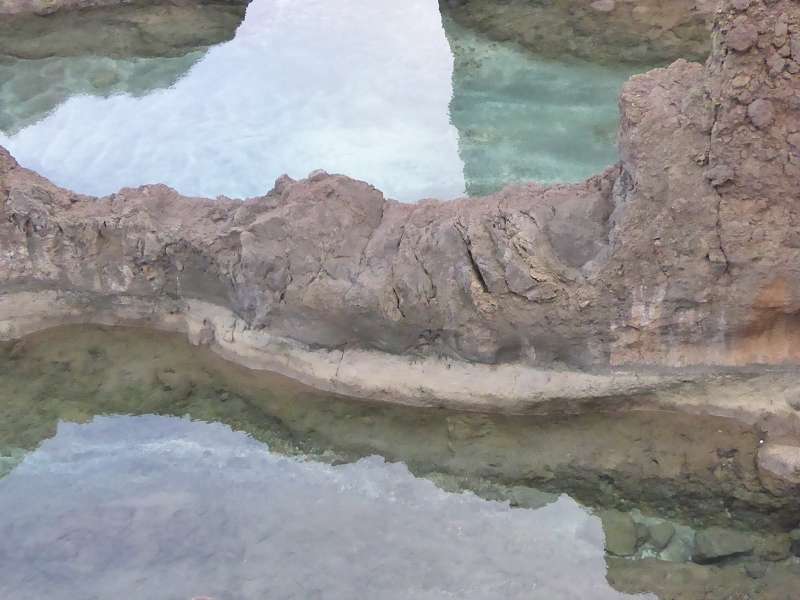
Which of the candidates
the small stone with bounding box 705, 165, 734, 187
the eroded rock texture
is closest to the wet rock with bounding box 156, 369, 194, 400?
the eroded rock texture

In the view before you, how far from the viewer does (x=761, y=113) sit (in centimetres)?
479

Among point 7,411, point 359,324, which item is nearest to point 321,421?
point 359,324

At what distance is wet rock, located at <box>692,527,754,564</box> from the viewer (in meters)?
5.12

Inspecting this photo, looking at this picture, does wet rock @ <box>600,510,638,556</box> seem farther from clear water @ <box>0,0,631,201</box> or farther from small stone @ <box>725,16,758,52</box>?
clear water @ <box>0,0,631,201</box>

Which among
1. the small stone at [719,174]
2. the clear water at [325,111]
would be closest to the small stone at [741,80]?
the small stone at [719,174]

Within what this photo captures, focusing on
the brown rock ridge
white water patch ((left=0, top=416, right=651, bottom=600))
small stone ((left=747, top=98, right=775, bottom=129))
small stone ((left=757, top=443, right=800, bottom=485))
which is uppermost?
small stone ((left=747, top=98, right=775, bottom=129))

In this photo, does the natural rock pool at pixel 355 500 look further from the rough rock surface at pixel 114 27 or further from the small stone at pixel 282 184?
the rough rock surface at pixel 114 27

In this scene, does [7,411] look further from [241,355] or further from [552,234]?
[552,234]

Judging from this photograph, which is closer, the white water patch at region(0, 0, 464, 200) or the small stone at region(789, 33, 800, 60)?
the small stone at region(789, 33, 800, 60)

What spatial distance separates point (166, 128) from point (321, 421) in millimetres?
3522

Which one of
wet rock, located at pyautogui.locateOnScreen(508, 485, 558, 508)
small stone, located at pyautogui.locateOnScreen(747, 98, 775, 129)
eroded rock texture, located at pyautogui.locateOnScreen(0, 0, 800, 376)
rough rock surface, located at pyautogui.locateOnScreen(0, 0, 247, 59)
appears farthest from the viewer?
rough rock surface, located at pyautogui.locateOnScreen(0, 0, 247, 59)

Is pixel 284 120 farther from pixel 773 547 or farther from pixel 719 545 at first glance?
pixel 773 547

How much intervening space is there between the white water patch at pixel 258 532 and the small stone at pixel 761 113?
2264mm

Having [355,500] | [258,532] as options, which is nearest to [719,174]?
[355,500]
